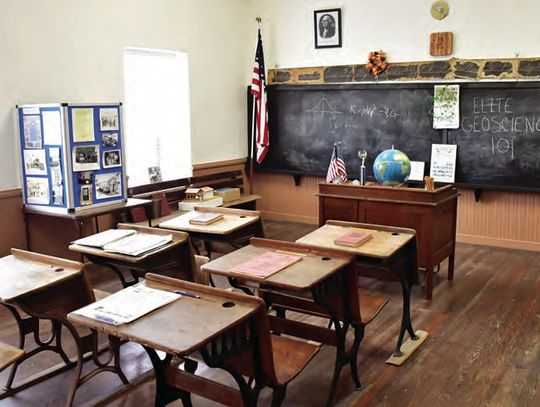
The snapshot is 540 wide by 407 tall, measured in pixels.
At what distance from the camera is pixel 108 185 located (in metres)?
5.20

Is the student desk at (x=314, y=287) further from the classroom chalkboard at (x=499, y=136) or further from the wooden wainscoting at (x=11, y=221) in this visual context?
the classroom chalkboard at (x=499, y=136)

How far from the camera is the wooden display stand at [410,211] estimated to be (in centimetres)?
462

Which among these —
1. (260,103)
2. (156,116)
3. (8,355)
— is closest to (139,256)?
(8,355)

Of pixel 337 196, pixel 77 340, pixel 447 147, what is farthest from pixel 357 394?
pixel 447 147

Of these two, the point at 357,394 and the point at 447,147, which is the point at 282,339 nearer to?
the point at 357,394

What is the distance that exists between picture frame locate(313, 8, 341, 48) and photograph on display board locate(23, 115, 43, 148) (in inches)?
140

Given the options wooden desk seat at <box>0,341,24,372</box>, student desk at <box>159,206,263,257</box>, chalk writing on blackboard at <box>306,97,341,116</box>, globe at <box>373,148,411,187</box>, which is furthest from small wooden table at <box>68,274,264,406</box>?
chalk writing on blackboard at <box>306,97,341,116</box>

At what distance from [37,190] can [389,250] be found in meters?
3.20

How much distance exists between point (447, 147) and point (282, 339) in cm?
416

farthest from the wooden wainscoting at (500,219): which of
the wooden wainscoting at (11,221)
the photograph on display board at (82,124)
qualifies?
the wooden wainscoting at (11,221)

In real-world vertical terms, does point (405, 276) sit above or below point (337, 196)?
below

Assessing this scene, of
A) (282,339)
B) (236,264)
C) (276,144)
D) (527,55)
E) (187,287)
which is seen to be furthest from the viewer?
(276,144)

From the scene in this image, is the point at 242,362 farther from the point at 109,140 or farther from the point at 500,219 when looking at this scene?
the point at 500,219

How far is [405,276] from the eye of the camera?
142 inches
